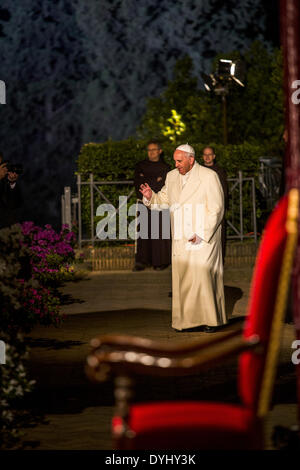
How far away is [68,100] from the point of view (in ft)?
167

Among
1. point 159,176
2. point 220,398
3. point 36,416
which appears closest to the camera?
point 36,416

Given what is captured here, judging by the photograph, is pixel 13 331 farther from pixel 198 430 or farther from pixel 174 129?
pixel 174 129

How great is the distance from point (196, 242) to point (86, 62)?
4328 cm

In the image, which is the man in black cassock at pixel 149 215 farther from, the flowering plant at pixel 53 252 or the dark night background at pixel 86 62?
the dark night background at pixel 86 62

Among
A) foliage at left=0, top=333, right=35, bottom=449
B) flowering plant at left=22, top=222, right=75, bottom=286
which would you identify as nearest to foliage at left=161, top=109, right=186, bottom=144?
flowering plant at left=22, top=222, right=75, bottom=286

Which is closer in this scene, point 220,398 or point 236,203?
point 220,398

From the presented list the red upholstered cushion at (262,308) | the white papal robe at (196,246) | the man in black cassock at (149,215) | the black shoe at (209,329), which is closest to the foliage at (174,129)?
the man in black cassock at (149,215)

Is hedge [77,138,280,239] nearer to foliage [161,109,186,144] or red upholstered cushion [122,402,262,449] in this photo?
red upholstered cushion [122,402,262,449]

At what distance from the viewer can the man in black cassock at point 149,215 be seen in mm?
15641

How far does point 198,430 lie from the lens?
4.02 metres

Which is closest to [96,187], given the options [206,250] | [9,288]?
[206,250]

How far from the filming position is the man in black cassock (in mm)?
15641

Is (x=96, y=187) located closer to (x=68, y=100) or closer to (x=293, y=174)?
(x=293, y=174)

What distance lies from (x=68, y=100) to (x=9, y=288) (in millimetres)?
44850
